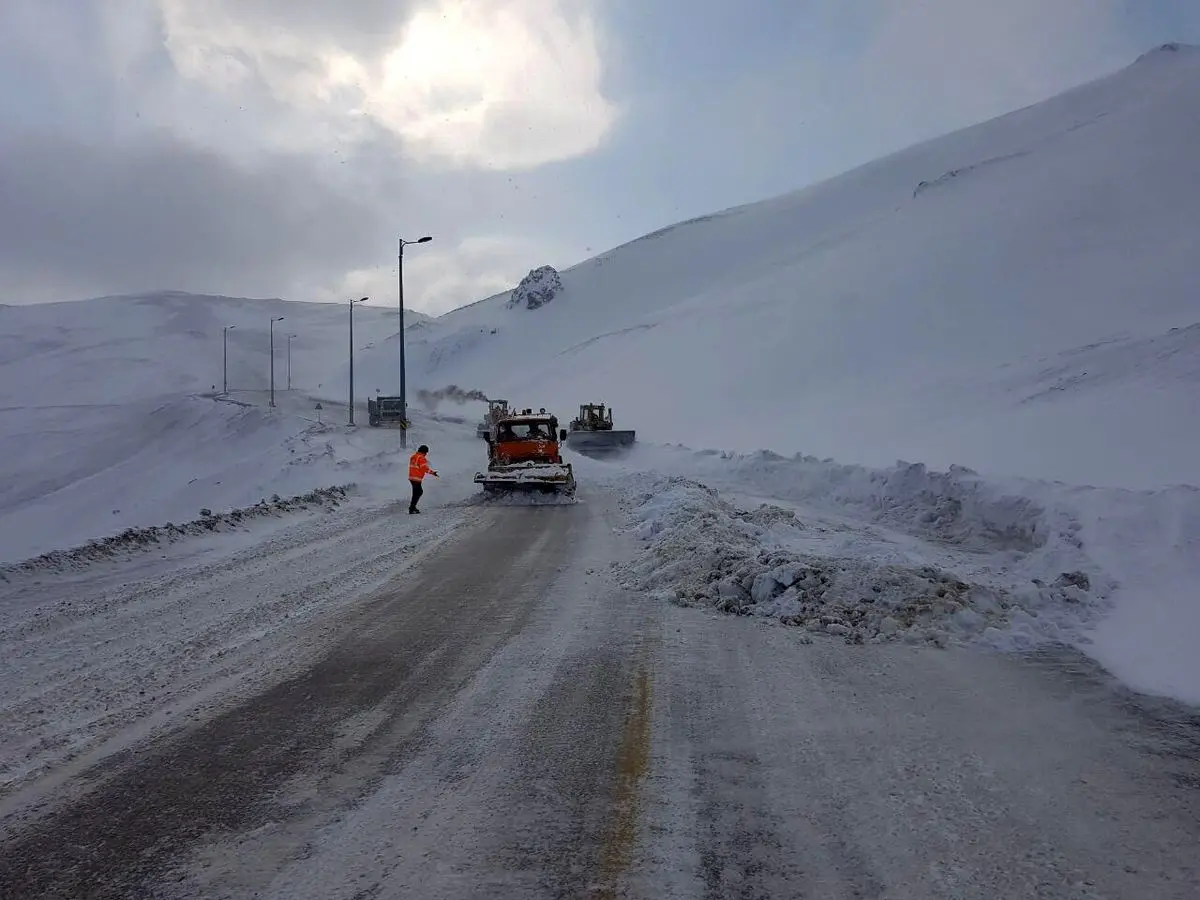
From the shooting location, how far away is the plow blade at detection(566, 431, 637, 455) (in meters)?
41.5

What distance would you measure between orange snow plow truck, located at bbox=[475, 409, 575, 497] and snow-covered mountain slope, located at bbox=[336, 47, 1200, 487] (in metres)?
12.3

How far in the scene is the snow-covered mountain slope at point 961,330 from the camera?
1174 inches

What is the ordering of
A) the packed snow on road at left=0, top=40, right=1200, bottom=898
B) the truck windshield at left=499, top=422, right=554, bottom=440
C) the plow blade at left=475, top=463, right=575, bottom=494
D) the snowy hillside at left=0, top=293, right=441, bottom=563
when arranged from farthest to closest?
the snowy hillside at left=0, top=293, right=441, bottom=563, the truck windshield at left=499, top=422, right=554, bottom=440, the plow blade at left=475, top=463, right=575, bottom=494, the packed snow on road at left=0, top=40, right=1200, bottom=898

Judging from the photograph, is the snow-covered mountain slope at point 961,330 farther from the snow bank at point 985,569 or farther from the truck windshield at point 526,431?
the truck windshield at point 526,431

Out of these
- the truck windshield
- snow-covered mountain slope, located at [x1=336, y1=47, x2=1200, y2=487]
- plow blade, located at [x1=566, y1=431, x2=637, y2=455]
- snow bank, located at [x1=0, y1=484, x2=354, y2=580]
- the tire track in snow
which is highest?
snow-covered mountain slope, located at [x1=336, y1=47, x2=1200, y2=487]

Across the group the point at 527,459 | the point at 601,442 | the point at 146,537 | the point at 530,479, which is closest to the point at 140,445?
the point at 601,442

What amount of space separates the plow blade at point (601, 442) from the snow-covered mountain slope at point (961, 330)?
6737mm

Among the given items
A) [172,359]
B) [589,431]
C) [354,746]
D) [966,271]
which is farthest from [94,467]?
[172,359]

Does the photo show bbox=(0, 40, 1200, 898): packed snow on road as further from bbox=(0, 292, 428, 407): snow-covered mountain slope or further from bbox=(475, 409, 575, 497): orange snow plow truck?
bbox=(0, 292, 428, 407): snow-covered mountain slope

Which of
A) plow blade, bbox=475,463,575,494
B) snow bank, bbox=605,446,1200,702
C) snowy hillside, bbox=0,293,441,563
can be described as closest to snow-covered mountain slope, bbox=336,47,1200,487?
snow bank, bbox=605,446,1200,702

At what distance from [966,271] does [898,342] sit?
1382 cm

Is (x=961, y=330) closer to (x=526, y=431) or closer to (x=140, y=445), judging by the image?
(x=526, y=431)

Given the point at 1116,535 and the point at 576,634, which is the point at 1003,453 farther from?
the point at 576,634

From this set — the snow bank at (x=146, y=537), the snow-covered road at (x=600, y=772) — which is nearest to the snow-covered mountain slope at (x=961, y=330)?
the snow-covered road at (x=600, y=772)
